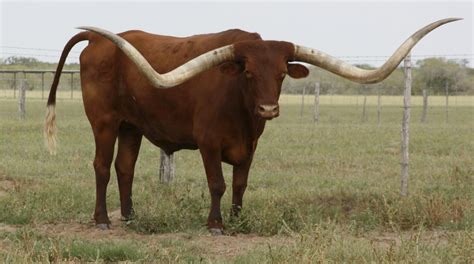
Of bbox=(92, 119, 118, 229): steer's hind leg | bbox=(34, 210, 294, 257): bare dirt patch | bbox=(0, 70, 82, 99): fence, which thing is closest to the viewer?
bbox=(34, 210, 294, 257): bare dirt patch

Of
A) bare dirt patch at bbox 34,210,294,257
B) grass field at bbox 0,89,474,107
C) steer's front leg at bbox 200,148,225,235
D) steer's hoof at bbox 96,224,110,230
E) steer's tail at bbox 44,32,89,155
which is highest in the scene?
steer's tail at bbox 44,32,89,155

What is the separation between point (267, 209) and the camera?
7.62 m

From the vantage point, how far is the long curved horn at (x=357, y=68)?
6.77m

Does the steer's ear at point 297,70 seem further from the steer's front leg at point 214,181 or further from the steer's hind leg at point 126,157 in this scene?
the steer's hind leg at point 126,157

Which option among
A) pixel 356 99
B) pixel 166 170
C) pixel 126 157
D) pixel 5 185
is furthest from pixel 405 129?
pixel 356 99

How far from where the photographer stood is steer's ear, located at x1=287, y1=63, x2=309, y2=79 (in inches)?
283

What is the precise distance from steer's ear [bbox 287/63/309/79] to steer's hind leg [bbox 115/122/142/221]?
215 centimetres

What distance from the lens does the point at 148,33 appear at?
8.54 meters

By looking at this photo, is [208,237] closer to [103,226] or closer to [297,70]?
[103,226]

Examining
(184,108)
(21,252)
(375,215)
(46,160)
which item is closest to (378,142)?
(46,160)

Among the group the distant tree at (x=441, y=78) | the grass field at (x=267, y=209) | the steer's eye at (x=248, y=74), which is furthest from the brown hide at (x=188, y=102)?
the distant tree at (x=441, y=78)

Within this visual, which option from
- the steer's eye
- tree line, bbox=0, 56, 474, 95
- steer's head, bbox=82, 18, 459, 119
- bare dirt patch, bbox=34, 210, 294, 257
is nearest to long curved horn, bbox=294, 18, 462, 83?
steer's head, bbox=82, 18, 459, 119

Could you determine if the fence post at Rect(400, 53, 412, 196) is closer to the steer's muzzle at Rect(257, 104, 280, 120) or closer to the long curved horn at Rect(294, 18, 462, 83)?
the long curved horn at Rect(294, 18, 462, 83)

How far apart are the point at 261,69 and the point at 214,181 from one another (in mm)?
1212
